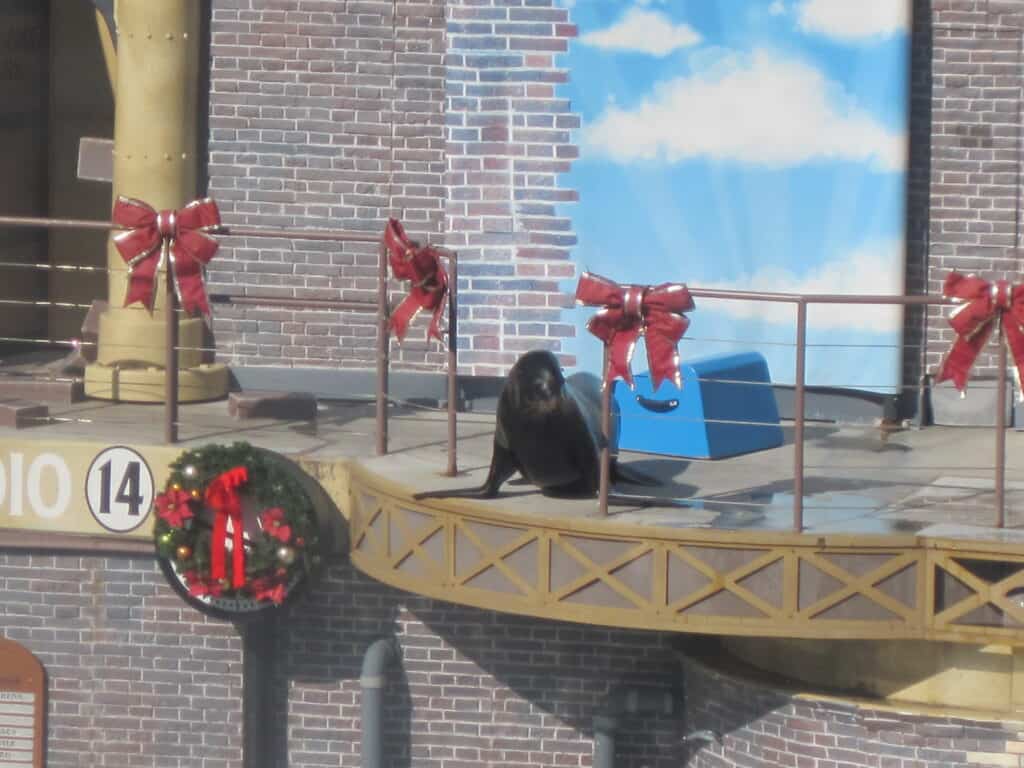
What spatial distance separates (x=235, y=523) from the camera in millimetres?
9344

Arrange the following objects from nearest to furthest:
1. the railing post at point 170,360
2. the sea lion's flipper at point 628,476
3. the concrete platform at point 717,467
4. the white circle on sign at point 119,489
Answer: the concrete platform at point 717,467 < the sea lion's flipper at point 628,476 < the railing post at point 170,360 < the white circle on sign at point 119,489

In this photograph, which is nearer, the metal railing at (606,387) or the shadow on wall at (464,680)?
the metal railing at (606,387)

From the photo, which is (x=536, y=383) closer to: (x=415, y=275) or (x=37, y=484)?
(x=415, y=275)

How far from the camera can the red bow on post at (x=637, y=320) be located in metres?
8.28

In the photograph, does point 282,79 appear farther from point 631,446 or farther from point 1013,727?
point 1013,727

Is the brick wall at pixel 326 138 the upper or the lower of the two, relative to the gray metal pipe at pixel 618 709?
upper

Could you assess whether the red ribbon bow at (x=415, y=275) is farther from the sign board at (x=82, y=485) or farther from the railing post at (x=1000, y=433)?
the railing post at (x=1000, y=433)

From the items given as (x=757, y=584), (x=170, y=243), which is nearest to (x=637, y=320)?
(x=757, y=584)

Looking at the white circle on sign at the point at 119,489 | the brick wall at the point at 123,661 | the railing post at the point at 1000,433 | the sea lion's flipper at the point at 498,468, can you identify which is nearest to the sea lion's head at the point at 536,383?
the sea lion's flipper at the point at 498,468

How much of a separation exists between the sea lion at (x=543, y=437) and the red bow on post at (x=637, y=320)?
0.45 metres

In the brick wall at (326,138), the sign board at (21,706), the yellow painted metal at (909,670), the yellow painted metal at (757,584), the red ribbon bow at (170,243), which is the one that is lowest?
the sign board at (21,706)

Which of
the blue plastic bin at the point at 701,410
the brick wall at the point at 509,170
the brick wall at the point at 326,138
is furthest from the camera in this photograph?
the brick wall at the point at 326,138

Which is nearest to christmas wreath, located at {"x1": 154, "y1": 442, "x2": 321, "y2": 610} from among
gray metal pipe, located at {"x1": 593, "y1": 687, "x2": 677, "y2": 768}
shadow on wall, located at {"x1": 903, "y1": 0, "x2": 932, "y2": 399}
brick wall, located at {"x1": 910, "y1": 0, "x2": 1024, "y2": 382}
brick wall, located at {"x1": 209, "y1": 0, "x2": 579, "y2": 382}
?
gray metal pipe, located at {"x1": 593, "y1": 687, "x2": 677, "y2": 768}

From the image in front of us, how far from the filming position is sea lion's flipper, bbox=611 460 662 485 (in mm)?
9023
